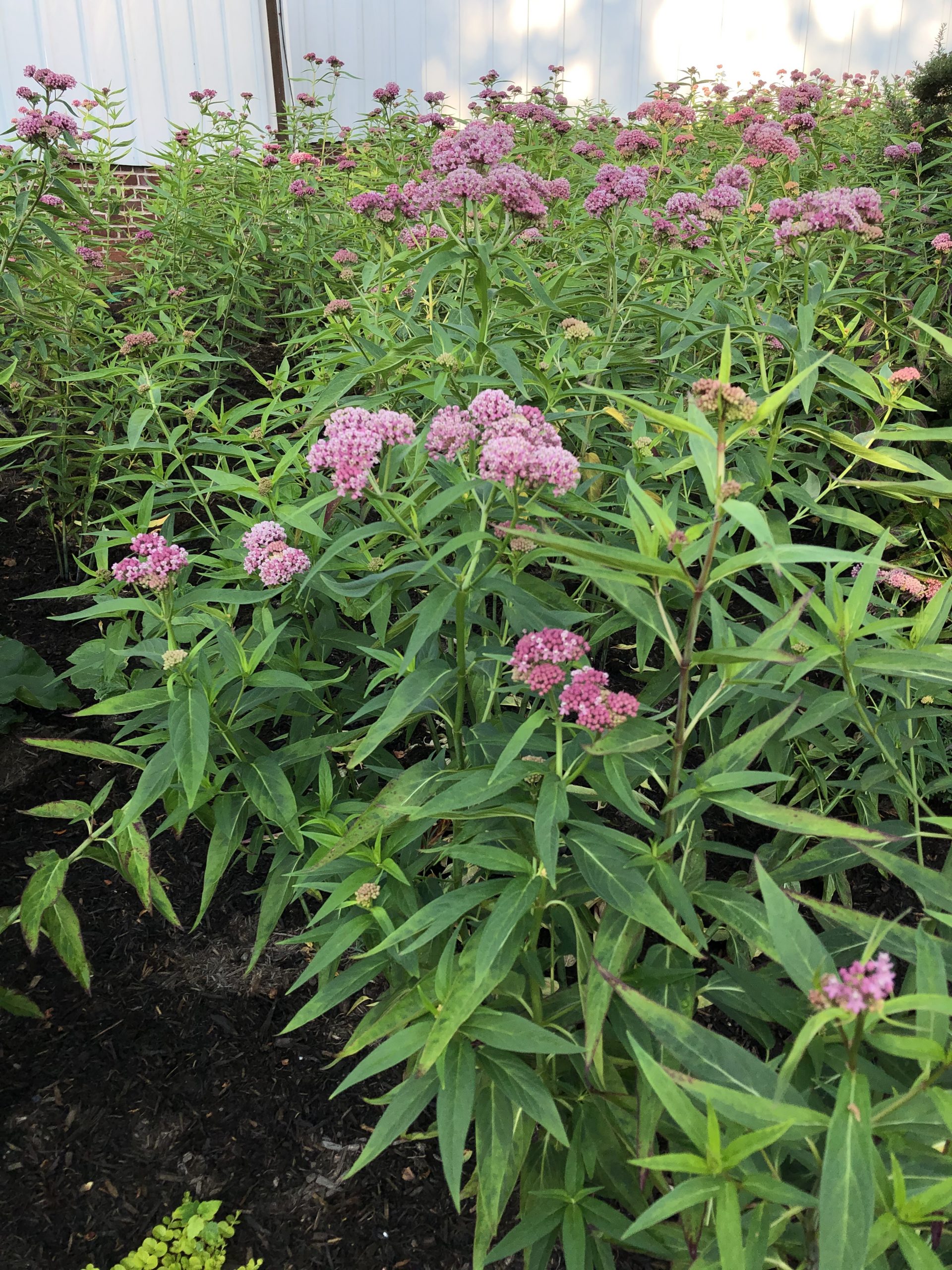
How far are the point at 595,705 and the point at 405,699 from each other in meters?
0.34

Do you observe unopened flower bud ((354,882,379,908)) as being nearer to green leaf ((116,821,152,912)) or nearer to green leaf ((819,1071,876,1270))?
green leaf ((116,821,152,912))

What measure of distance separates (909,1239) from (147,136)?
9.36 metres

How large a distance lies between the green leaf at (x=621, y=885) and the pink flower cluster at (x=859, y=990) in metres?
0.25

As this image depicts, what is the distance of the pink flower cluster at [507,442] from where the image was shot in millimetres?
1338

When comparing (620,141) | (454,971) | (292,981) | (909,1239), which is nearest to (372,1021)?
(454,971)

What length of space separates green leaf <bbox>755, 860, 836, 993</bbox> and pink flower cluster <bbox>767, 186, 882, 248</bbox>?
1.82 meters

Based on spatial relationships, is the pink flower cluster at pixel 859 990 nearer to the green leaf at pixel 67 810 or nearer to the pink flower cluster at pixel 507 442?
the pink flower cluster at pixel 507 442

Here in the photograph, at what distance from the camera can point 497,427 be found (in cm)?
142

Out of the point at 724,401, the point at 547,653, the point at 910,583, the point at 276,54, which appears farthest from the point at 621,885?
the point at 276,54

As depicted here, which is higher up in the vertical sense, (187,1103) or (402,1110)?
(402,1110)

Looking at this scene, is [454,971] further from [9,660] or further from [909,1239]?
[9,660]

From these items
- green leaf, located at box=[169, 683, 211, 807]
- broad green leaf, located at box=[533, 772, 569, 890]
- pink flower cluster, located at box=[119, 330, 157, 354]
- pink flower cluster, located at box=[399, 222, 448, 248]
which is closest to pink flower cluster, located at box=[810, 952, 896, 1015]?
broad green leaf, located at box=[533, 772, 569, 890]

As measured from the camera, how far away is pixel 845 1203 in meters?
0.84

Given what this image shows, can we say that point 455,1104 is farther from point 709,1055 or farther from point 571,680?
point 571,680
